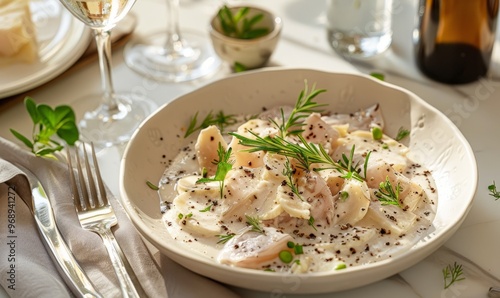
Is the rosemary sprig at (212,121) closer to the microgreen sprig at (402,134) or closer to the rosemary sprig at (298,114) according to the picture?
the rosemary sprig at (298,114)

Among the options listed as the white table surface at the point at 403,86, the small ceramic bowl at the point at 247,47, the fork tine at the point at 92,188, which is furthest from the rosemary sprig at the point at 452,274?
the small ceramic bowl at the point at 247,47

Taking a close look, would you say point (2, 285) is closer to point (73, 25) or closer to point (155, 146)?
point (155, 146)

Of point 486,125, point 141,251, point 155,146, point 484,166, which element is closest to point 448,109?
point 486,125

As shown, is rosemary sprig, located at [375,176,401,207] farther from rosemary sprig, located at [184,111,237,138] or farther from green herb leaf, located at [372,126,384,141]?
rosemary sprig, located at [184,111,237,138]

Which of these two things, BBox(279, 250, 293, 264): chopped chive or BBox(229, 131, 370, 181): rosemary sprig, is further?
BBox(229, 131, 370, 181): rosemary sprig

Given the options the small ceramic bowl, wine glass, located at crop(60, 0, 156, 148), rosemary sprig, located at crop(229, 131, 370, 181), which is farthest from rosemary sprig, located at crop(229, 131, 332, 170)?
the small ceramic bowl
